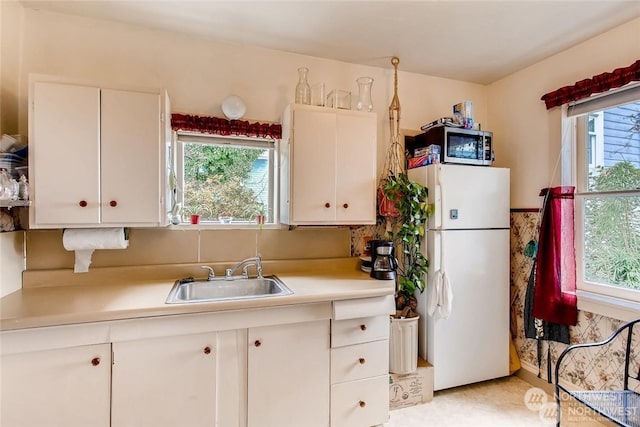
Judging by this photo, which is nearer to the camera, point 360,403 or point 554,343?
point 360,403

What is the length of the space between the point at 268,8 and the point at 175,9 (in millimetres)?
537

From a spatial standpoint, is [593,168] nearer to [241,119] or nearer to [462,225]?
[462,225]

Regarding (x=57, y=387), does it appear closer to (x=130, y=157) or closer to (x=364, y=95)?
(x=130, y=157)

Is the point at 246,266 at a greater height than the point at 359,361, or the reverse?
the point at 246,266

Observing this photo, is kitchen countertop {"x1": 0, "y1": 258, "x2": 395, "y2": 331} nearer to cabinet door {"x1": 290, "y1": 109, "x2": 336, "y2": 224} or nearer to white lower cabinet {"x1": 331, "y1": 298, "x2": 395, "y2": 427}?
white lower cabinet {"x1": 331, "y1": 298, "x2": 395, "y2": 427}

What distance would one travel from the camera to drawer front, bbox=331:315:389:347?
5.68 ft

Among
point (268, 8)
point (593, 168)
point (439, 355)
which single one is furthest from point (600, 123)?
point (268, 8)

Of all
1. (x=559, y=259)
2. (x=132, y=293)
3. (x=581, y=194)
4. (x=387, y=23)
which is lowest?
(x=132, y=293)

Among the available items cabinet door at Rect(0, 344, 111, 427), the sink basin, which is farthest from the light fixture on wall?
cabinet door at Rect(0, 344, 111, 427)

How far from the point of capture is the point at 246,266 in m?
2.09

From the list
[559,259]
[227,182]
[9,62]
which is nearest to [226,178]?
[227,182]

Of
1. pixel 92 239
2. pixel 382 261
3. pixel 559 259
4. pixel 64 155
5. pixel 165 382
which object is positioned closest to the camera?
pixel 165 382

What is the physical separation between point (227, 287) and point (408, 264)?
130 centimetres

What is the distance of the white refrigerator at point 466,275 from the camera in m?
2.17
